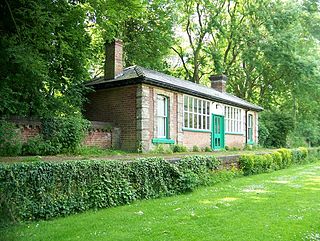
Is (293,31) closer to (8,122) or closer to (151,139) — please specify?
(151,139)

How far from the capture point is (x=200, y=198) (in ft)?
32.9

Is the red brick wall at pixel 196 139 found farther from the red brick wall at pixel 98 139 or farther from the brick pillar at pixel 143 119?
the red brick wall at pixel 98 139

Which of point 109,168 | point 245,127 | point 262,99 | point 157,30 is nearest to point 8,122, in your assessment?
point 109,168

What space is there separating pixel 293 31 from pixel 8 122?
26685 mm

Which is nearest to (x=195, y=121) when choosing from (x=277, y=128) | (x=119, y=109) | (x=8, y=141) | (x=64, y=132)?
(x=119, y=109)

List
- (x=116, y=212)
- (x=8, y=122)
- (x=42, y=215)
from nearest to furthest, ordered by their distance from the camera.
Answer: (x=42, y=215) < (x=116, y=212) < (x=8, y=122)

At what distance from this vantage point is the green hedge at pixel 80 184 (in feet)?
23.0

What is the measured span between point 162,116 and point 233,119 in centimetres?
914

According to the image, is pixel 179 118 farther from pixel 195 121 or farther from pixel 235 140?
pixel 235 140

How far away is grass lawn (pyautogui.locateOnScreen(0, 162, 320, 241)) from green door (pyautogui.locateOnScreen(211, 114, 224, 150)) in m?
11.6

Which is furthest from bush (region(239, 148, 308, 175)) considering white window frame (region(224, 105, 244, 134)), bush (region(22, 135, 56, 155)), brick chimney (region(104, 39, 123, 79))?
bush (region(22, 135, 56, 155))

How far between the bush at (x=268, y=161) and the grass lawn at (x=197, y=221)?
562cm

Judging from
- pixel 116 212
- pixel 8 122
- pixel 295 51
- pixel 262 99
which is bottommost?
→ pixel 116 212

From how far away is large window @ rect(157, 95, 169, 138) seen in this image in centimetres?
1733
